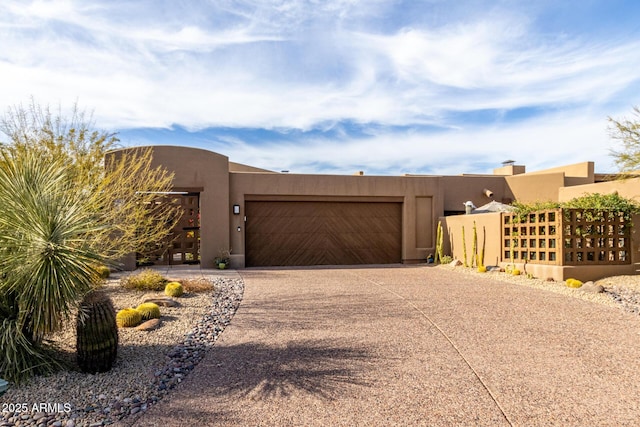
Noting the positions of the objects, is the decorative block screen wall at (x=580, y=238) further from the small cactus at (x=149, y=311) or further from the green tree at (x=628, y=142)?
the small cactus at (x=149, y=311)

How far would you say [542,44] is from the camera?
10828 mm

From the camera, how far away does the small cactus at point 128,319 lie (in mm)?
6043

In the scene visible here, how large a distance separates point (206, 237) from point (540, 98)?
11.4 m

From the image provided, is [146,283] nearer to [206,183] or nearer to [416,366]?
[206,183]

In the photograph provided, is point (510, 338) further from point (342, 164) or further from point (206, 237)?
point (342, 164)

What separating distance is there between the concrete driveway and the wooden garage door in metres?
7.01

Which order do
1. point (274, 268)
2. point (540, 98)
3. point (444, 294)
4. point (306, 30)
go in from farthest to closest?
point (274, 268), point (540, 98), point (306, 30), point (444, 294)

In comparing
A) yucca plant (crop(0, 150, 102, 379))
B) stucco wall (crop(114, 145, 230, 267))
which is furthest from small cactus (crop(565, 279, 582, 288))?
stucco wall (crop(114, 145, 230, 267))

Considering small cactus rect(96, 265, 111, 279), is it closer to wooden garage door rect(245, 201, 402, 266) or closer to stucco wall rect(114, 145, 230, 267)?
stucco wall rect(114, 145, 230, 267)

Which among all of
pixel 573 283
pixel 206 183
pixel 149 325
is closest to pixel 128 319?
pixel 149 325

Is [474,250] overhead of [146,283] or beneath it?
Result: overhead

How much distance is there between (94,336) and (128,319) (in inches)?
75.7

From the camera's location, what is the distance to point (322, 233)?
15.4 metres

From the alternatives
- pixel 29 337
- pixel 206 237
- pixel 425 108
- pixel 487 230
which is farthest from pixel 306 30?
pixel 29 337
